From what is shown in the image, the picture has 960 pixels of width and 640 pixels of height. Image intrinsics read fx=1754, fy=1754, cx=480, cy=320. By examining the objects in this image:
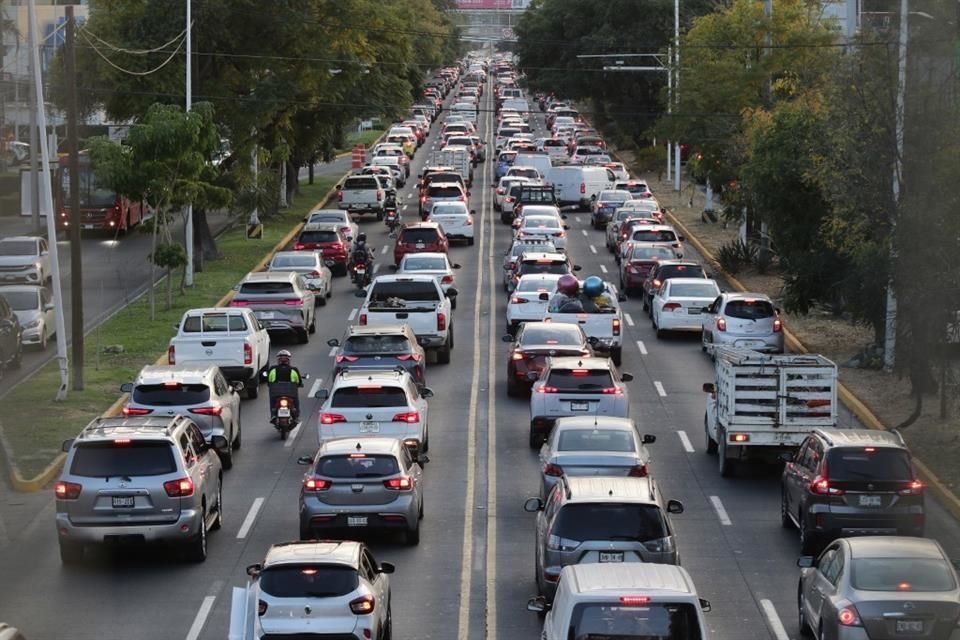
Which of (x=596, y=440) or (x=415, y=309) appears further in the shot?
(x=415, y=309)

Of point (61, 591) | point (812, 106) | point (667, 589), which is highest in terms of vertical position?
point (812, 106)

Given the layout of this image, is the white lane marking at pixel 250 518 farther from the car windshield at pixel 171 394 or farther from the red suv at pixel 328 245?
the red suv at pixel 328 245

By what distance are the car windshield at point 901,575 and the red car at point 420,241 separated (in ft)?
117

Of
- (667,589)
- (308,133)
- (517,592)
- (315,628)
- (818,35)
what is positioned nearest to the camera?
(667,589)

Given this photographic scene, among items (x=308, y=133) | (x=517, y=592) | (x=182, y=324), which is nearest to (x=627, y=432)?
(x=517, y=592)

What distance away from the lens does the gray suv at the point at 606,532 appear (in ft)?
58.6

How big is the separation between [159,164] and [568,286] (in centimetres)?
1147

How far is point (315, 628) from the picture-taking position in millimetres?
15500

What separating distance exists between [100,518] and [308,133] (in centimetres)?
4965

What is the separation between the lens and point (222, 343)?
108ft

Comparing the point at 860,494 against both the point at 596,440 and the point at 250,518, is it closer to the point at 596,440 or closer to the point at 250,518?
the point at 596,440

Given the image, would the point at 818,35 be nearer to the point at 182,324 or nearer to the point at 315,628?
the point at 182,324

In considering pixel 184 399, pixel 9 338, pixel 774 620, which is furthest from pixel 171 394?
pixel 9 338

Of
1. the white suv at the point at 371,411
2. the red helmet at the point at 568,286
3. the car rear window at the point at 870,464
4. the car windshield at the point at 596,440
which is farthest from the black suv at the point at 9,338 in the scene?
the car rear window at the point at 870,464
